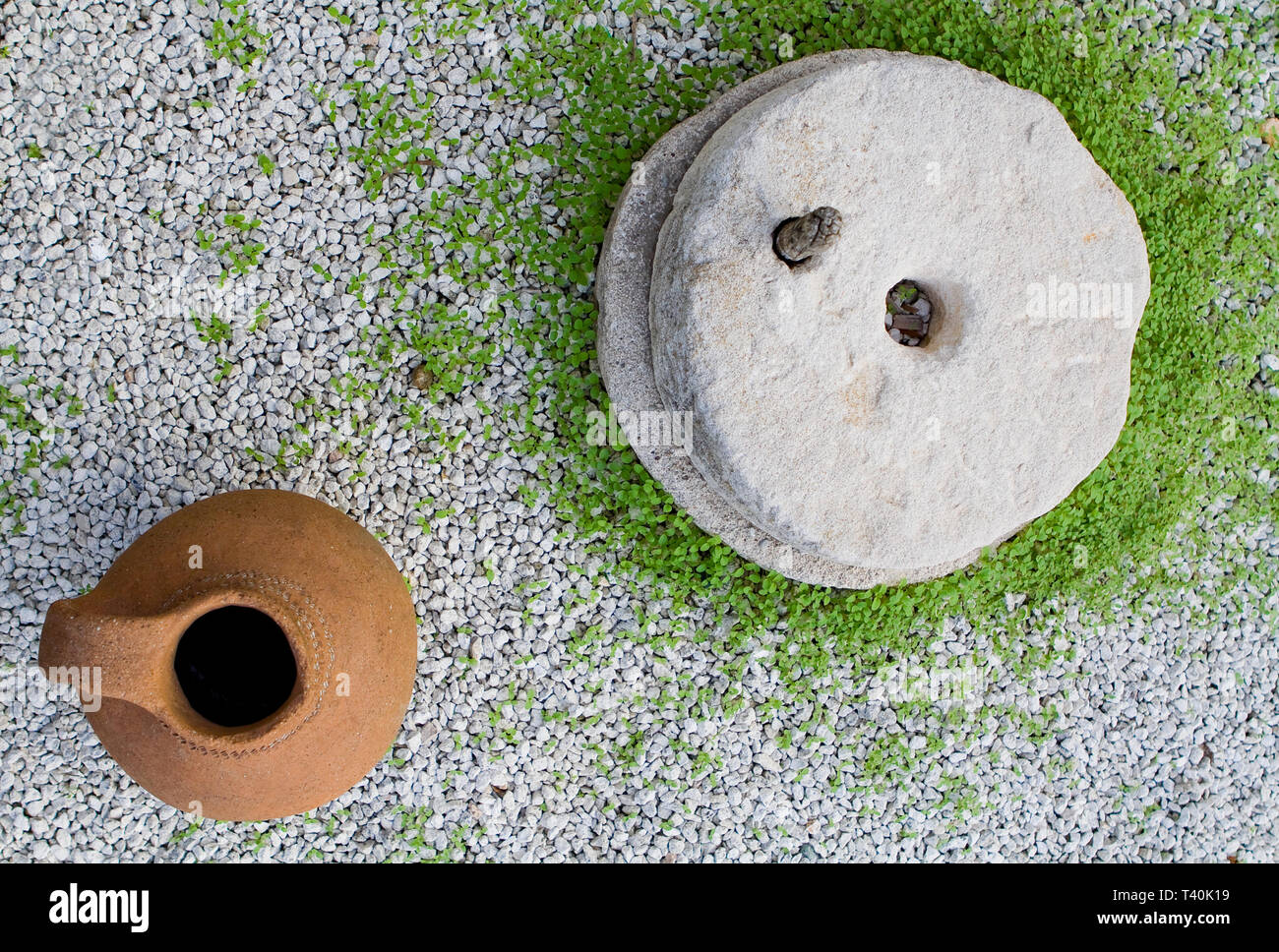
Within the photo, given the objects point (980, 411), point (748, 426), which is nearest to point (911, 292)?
point (980, 411)

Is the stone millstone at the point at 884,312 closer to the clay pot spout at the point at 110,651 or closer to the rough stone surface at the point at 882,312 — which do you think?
the rough stone surface at the point at 882,312

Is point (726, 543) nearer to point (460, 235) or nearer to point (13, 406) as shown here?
point (460, 235)

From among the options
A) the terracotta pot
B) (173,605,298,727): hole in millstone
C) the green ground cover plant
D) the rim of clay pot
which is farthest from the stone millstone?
(173,605,298,727): hole in millstone

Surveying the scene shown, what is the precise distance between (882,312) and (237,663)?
210 cm

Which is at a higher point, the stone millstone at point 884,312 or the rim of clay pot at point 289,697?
the stone millstone at point 884,312

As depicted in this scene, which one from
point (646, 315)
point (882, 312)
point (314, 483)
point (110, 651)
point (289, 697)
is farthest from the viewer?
point (314, 483)

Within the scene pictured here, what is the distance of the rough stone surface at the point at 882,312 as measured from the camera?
8.68ft

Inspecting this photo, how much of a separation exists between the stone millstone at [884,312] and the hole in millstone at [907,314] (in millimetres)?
227

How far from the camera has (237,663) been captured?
8.51 feet

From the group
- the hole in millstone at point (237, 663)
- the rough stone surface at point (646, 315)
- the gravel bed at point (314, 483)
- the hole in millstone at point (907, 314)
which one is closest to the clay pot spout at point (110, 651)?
the hole in millstone at point (237, 663)

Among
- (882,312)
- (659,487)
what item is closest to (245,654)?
(659,487)

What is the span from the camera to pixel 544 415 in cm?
317

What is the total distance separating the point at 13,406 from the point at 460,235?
1.57m

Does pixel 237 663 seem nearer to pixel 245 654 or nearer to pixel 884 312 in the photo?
pixel 245 654
